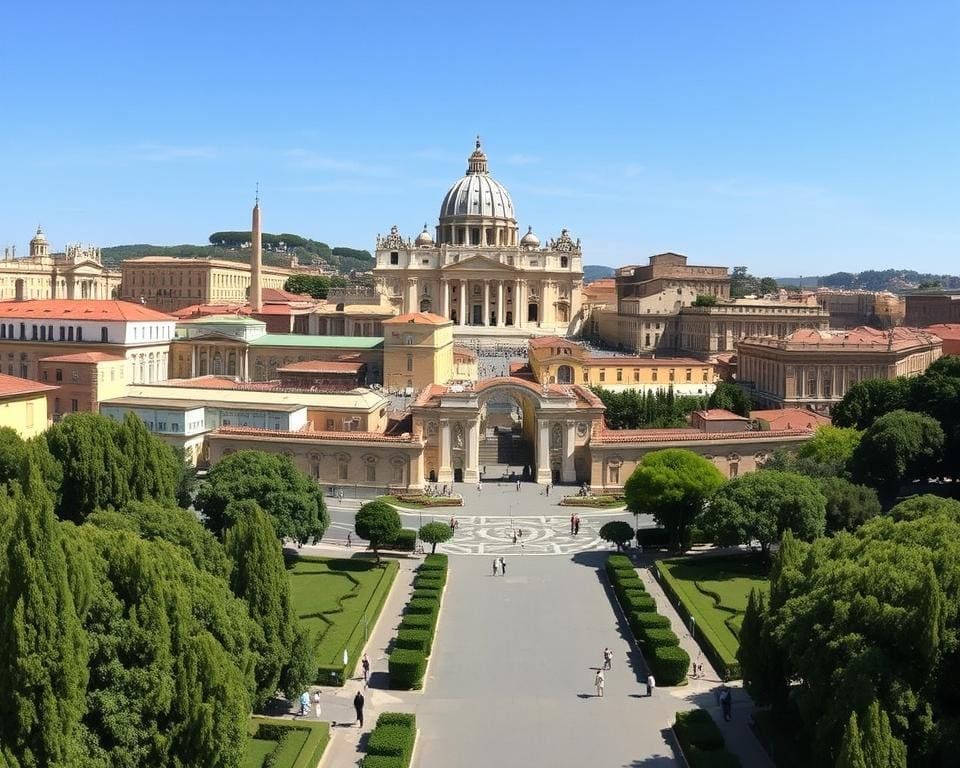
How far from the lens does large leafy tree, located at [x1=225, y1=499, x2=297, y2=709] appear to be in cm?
2489

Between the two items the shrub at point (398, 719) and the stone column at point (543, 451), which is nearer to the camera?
the shrub at point (398, 719)

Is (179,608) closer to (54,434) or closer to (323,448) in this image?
(54,434)

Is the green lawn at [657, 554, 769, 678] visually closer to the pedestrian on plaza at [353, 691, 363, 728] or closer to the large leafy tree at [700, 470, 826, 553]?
the large leafy tree at [700, 470, 826, 553]

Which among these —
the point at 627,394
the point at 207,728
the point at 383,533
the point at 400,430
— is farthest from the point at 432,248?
the point at 207,728

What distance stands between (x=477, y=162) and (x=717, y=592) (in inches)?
4134

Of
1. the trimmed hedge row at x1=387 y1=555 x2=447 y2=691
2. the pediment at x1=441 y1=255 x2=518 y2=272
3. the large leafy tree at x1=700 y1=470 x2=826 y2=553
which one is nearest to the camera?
the trimmed hedge row at x1=387 y1=555 x2=447 y2=691

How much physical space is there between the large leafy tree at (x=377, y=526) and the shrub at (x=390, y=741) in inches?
656

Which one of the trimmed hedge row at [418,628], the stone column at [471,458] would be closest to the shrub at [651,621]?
the trimmed hedge row at [418,628]

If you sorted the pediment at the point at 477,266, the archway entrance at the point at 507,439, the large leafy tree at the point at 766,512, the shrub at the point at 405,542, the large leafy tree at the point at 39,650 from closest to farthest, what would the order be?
the large leafy tree at the point at 39,650
the large leafy tree at the point at 766,512
the shrub at the point at 405,542
the archway entrance at the point at 507,439
the pediment at the point at 477,266

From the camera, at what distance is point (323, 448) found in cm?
5456

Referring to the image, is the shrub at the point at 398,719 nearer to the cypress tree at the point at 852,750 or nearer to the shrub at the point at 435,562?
the cypress tree at the point at 852,750

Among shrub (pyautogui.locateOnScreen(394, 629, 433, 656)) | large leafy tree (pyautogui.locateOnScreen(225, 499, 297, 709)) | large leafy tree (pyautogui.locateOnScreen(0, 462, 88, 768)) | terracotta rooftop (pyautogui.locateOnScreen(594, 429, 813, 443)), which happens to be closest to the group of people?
shrub (pyautogui.locateOnScreen(394, 629, 433, 656))

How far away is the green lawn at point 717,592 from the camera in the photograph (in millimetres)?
31031

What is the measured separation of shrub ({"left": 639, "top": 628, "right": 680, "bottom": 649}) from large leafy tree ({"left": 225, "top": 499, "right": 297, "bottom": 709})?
10.5 m
